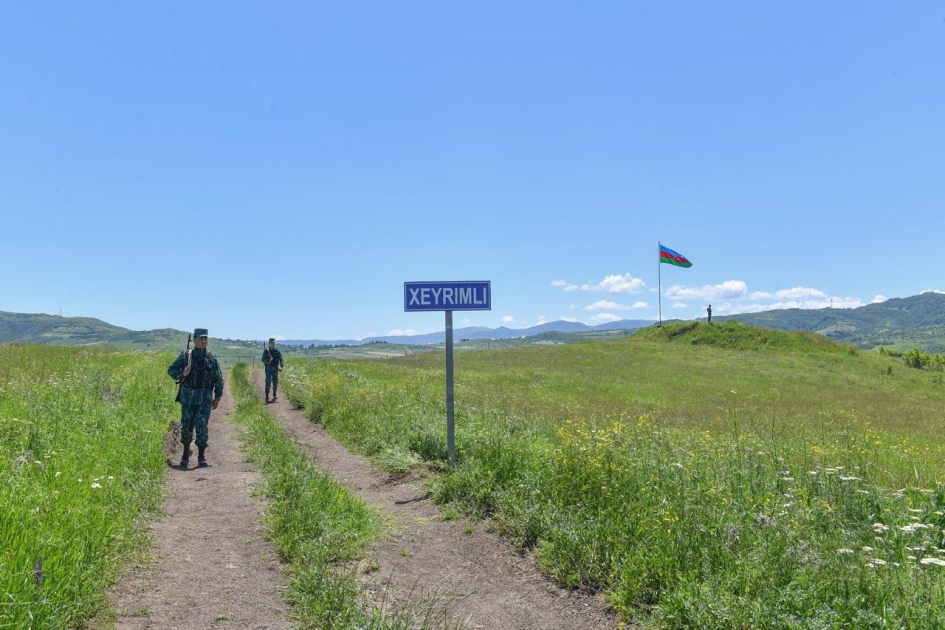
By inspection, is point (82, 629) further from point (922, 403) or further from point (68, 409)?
point (922, 403)

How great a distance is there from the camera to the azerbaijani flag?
183 ft

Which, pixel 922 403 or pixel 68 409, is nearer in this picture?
pixel 68 409

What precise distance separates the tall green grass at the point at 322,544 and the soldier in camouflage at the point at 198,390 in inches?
81.5

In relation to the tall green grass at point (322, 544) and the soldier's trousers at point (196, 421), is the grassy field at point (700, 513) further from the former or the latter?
the soldier's trousers at point (196, 421)

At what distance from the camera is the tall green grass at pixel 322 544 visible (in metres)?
4.05

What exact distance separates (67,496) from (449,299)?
17.7 feet

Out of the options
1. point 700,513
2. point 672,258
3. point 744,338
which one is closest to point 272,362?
point 700,513

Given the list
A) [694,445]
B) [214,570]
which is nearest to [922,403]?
[694,445]

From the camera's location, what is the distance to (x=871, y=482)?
6609 mm

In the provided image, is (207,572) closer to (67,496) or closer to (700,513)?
(67,496)

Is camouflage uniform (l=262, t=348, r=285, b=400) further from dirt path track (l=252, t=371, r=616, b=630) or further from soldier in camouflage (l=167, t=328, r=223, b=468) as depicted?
dirt path track (l=252, t=371, r=616, b=630)

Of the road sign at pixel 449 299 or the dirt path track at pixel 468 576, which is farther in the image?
the road sign at pixel 449 299

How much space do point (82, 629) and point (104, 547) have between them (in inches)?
47.0

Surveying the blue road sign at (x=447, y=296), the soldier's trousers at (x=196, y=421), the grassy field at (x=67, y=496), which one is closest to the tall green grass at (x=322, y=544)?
the grassy field at (x=67, y=496)
